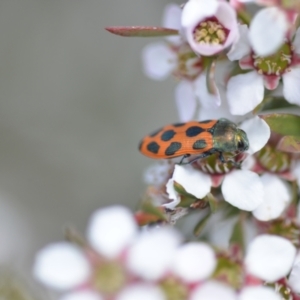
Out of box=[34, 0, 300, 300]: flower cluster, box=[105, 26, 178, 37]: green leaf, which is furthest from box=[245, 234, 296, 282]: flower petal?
box=[105, 26, 178, 37]: green leaf

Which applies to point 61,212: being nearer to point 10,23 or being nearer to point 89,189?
point 89,189

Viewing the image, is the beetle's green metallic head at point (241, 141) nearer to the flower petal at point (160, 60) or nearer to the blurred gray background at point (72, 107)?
the flower petal at point (160, 60)

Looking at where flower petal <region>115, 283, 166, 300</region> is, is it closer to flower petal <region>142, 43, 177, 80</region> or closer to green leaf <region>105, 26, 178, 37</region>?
green leaf <region>105, 26, 178, 37</region>

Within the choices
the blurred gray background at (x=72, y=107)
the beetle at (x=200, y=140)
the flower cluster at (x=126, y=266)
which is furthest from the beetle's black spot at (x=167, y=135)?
the blurred gray background at (x=72, y=107)

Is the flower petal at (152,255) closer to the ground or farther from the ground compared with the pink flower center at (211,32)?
closer to the ground

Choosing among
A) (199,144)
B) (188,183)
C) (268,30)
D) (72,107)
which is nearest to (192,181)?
(188,183)
